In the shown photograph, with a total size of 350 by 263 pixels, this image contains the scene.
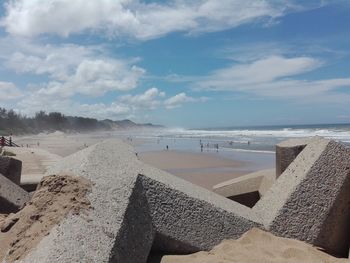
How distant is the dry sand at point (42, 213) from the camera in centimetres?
279

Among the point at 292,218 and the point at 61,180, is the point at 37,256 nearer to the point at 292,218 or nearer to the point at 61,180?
the point at 61,180

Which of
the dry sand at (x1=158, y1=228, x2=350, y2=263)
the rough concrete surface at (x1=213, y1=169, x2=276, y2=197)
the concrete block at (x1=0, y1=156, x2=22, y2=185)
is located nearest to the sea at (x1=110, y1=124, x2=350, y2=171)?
the rough concrete surface at (x1=213, y1=169, x2=276, y2=197)

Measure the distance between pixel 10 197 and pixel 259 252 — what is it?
10.6 feet

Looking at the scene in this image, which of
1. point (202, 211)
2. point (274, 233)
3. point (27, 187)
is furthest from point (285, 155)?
point (27, 187)

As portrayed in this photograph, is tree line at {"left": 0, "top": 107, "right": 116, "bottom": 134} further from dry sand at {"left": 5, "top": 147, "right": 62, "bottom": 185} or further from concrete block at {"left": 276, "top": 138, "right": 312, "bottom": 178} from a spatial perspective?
concrete block at {"left": 276, "top": 138, "right": 312, "bottom": 178}

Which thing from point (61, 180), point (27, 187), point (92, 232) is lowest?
point (27, 187)

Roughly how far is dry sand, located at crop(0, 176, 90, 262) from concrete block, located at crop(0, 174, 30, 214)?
5.80 ft

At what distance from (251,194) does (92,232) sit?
12.4 feet

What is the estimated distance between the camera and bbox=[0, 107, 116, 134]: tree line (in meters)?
89.9

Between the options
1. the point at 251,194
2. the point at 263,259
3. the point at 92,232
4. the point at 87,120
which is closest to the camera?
the point at 92,232

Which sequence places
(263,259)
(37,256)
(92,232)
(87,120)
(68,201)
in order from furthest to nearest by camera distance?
(87,120) < (263,259) < (68,201) < (92,232) < (37,256)

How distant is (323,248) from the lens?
3705 millimetres

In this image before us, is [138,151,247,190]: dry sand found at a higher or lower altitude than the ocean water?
lower

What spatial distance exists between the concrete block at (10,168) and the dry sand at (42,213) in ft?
12.9
